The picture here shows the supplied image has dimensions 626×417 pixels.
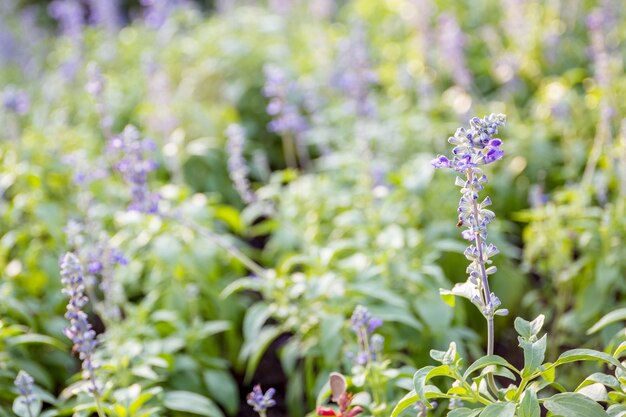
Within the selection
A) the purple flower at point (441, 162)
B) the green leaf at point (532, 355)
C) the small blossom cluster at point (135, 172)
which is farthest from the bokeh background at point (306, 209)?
the purple flower at point (441, 162)

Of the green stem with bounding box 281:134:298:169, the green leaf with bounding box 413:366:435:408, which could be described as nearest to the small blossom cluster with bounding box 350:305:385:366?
the green leaf with bounding box 413:366:435:408

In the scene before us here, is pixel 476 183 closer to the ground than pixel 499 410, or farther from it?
farther from it

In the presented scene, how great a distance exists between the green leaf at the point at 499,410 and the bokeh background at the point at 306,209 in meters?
0.96

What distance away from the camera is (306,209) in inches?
191

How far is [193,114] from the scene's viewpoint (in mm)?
6797

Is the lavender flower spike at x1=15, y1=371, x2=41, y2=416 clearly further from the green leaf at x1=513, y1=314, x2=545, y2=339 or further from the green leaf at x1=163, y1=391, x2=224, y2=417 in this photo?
the green leaf at x1=513, y1=314, x2=545, y2=339

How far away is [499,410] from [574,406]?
0.70ft

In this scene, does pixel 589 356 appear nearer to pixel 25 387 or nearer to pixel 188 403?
pixel 188 403

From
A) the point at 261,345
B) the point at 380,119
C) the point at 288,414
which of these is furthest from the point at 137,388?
the point at 380,119

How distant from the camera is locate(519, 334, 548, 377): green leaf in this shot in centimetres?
229

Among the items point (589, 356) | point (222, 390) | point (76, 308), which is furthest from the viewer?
point (222, 390)

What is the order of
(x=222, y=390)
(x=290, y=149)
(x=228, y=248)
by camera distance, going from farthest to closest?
(x=290, y=149)
(x=222, y=390)
(x=228, y=248)

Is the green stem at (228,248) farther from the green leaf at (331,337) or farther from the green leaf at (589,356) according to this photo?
the green leaf at (589,356)

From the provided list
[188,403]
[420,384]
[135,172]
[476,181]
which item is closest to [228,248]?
[135,172]
